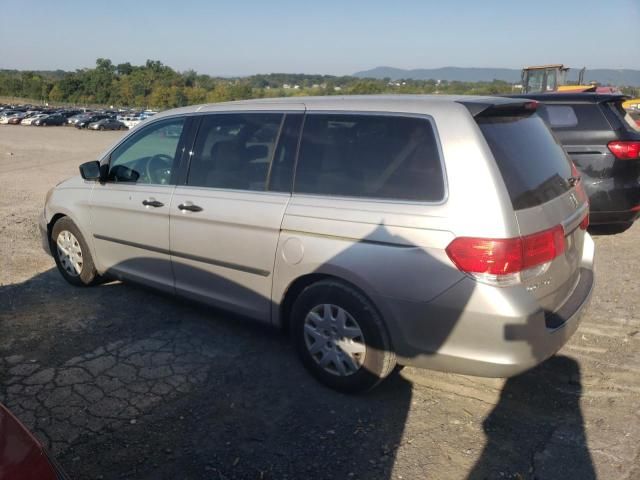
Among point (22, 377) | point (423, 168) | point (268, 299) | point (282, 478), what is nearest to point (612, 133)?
point (423, 168)

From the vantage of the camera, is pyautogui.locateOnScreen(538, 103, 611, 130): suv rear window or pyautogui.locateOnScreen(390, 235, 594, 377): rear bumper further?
pyautogui.locateOnScreen(538, 103, 611, 130): suv rear window

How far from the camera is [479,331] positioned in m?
2.76

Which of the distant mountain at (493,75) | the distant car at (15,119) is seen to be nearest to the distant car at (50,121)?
the distant car at (15,119)

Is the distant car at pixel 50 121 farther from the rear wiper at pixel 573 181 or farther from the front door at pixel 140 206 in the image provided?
the rear wiper at pixel 573 181

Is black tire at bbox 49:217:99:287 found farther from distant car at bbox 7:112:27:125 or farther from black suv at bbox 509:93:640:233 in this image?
distant car at bbox 7:112:27:125

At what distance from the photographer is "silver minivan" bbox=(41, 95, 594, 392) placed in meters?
2.76

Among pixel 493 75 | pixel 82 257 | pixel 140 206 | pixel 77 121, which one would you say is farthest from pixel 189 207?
pixel 493 75

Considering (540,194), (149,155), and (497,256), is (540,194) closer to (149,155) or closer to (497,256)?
(497,256)

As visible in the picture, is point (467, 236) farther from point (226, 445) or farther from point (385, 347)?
point (226, 445)

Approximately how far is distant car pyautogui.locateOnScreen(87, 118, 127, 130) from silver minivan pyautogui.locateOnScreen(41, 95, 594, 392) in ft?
156

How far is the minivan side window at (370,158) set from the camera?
2961 mm

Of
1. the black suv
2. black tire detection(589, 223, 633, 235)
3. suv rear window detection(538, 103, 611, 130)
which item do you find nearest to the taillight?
the black suv

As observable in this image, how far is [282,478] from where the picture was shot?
2.62m

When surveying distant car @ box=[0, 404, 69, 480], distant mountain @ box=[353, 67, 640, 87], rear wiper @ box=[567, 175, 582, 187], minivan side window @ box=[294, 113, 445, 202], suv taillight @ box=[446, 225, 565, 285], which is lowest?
distant car @ box=[0, 404, 69, 480]
